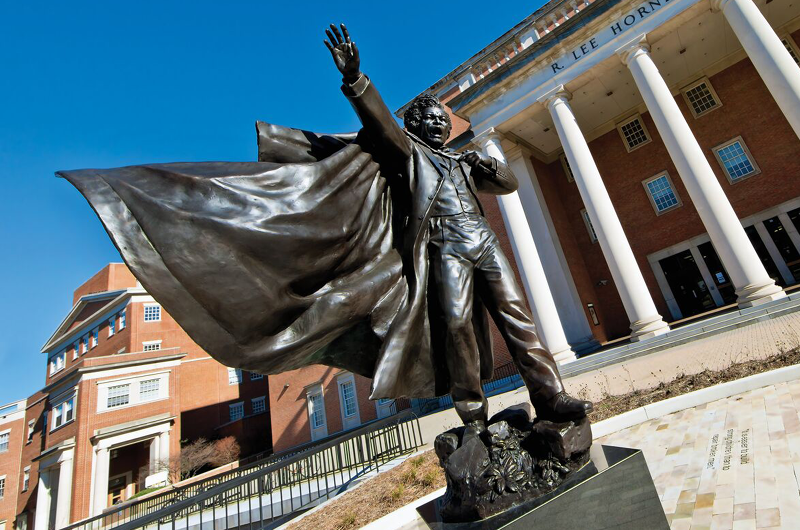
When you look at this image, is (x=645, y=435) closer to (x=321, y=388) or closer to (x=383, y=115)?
(x=383, y=115)

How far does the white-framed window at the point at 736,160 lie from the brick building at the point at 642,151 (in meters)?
0.05

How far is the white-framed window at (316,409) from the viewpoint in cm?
2964

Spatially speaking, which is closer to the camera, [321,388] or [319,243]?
[319,243]

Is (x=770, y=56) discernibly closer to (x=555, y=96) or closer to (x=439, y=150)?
(x=555, y=96)

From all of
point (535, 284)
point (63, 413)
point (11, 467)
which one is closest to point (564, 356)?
point (535, 284)

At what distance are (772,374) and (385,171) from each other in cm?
554

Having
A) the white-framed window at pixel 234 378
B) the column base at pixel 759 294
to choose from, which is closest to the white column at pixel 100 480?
the white-framed window at pixel 234 378

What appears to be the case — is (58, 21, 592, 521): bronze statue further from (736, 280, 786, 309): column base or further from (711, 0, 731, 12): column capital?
(711, 0, 731, 12): column capital

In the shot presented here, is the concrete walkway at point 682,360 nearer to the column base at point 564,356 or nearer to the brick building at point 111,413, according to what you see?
the column base at point 564,356

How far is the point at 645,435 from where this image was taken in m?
4.95

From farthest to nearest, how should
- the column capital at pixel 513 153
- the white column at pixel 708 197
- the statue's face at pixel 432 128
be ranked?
1. the column capital at pixel 513 153
2. the white column at pixel 708 197
3. the statue's face at pixel 432 128

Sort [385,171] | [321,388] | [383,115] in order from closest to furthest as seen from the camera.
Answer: [383,115]
[385,171]
[321,388]

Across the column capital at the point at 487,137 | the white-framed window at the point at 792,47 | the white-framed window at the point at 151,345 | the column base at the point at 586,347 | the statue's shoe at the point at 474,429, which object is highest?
the white-framed window at the point at 792,47

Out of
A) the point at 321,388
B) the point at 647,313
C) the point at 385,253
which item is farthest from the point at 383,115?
the point at 321,388
